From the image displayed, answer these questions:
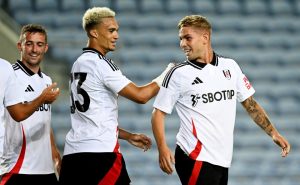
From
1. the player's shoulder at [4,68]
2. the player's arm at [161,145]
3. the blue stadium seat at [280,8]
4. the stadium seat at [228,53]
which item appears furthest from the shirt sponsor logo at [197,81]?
the blue stadium seat at [280,8]

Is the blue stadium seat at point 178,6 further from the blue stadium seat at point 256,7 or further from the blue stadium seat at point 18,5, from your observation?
the blue stadium seat at point 18,5

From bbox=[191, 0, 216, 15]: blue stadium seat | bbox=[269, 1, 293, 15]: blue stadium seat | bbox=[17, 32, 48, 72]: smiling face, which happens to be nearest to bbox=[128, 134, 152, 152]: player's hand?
bbox=[17, 32, 48, 72]: smiling face

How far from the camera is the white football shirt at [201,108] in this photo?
397 cm

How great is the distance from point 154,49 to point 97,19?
5729 millimetres

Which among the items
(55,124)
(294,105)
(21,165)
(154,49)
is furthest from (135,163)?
(21,165)

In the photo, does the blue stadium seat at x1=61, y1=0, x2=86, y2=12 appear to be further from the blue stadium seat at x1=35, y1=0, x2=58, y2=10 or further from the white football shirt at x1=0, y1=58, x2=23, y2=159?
the white football shirt at x1=0, y1=58, x2=23, y2=159

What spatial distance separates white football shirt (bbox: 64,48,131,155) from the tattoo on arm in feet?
2.76

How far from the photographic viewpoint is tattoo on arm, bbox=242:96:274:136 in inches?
168

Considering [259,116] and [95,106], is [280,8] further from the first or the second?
[95,106]

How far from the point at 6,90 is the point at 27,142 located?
588 mm

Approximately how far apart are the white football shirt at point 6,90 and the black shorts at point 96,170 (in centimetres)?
44

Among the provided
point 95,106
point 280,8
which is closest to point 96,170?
point 95,106

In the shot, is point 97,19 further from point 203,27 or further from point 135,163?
point 135,163

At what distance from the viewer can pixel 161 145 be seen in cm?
381
